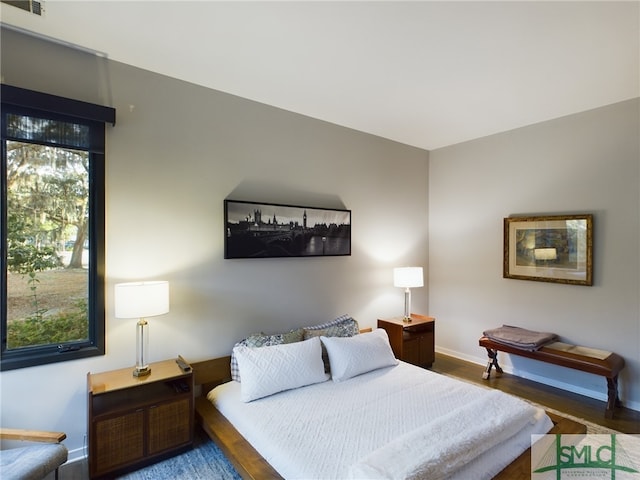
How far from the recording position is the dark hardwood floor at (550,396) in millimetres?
2825

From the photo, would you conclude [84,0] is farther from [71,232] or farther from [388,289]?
[388,289]

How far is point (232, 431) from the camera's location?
2172 millimetres

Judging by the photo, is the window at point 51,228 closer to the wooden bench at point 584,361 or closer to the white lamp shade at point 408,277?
the white lamp shade at point 408,277

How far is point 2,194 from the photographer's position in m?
2.08

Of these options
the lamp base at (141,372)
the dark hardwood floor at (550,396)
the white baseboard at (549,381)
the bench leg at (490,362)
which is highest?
the lamp base at (141,372)

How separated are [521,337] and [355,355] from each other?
1930 millimetres

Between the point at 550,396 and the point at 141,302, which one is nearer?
the point at 141,302

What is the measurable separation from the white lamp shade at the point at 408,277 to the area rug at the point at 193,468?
2.50 metres

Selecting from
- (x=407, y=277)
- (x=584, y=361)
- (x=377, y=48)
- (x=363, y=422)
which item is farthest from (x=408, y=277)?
(x=377, y=48)

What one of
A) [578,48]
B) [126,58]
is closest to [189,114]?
[126,58]

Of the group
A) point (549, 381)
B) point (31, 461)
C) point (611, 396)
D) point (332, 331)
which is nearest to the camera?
point (31, 461)

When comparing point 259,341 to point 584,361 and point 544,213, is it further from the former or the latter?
point 544,213

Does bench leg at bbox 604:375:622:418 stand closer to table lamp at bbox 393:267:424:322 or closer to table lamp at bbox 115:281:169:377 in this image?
table lamp at bbox 393:267:424:322

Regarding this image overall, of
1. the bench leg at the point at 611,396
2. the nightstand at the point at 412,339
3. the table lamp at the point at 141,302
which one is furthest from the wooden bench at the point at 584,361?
the table lamp at the point at 141,302
